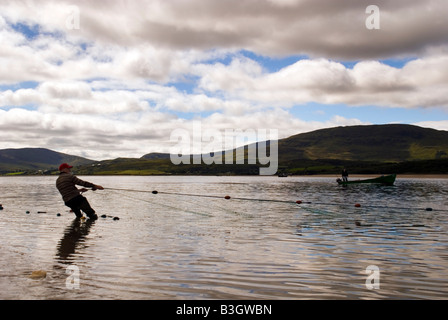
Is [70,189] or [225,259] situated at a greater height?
[70,189]

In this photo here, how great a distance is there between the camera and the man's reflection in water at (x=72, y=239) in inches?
481

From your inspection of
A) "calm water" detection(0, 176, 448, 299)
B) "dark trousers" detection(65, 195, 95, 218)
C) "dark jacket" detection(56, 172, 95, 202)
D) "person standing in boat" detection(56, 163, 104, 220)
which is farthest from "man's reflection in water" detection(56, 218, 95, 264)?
"dark jacket" detection(56, 172, 95, 202)

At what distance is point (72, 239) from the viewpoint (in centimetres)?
1538

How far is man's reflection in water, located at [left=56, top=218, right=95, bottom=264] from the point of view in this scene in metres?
12.2

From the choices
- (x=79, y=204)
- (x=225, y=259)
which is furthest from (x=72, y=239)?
(x=225, y=259)

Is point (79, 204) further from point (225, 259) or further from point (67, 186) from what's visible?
point (225, 259)

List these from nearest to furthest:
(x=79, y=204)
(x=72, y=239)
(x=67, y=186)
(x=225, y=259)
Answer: (x=225, y=259)
(x=72, y=239)
(x=67, y=186)
(x=79, y=204)

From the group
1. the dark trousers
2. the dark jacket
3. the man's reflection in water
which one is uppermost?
the dark jacket

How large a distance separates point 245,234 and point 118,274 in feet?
25.8

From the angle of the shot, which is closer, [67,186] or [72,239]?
[72,239]

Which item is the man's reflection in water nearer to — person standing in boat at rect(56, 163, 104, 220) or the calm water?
the calm water
